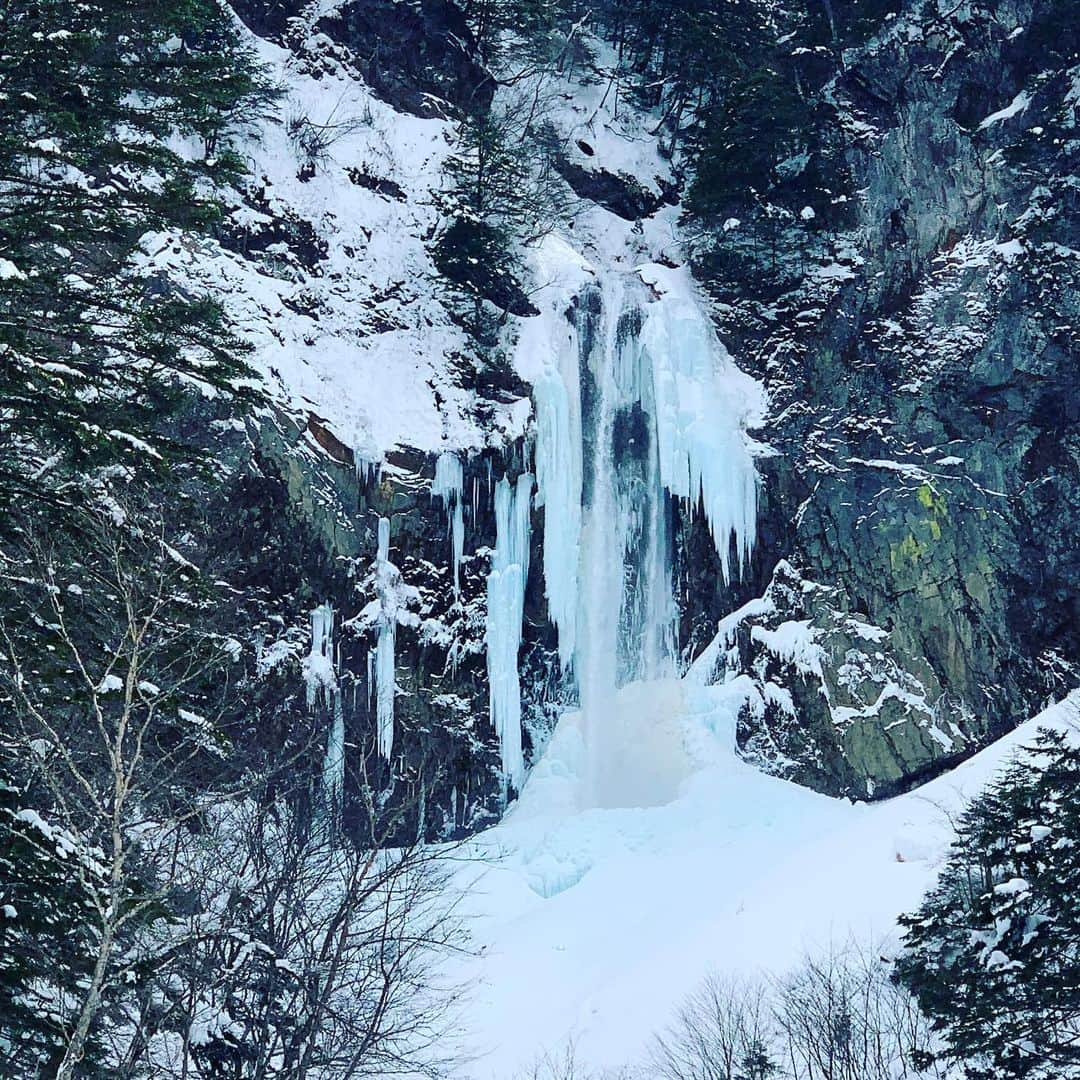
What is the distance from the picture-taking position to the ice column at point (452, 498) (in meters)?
24.4

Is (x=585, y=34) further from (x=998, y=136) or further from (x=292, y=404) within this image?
(x=292, y=404)

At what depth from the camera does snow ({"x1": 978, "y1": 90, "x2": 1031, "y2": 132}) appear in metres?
26.8

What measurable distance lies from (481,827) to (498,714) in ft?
7.44

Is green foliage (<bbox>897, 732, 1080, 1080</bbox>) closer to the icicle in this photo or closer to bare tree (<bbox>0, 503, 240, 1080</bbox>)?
bare tree (<bbox>0, 503, 240, 1080</bbox>)

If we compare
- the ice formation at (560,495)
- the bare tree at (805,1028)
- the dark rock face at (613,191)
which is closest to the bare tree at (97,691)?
the bare tree at (805,1028)

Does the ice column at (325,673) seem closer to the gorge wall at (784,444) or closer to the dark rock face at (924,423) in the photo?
the gorge wall at (784,444)

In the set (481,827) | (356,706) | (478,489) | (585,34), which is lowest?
(481,827)

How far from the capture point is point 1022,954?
11.5 m

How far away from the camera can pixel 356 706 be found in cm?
2283

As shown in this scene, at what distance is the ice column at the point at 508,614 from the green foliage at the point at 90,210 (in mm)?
15262

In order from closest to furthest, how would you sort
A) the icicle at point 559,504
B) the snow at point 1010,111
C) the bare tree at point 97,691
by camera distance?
the bare tree at point 97,691
the icicle at point 559,504
the snow at point 1010,111

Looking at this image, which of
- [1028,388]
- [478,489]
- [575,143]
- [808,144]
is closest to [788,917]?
[478,489]

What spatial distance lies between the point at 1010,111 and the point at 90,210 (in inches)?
973

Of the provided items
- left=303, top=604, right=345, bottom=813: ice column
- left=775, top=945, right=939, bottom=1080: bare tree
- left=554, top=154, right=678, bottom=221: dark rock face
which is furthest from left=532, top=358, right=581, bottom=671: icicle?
left=775, top=945, right=939, bottom=1080: bare tree
